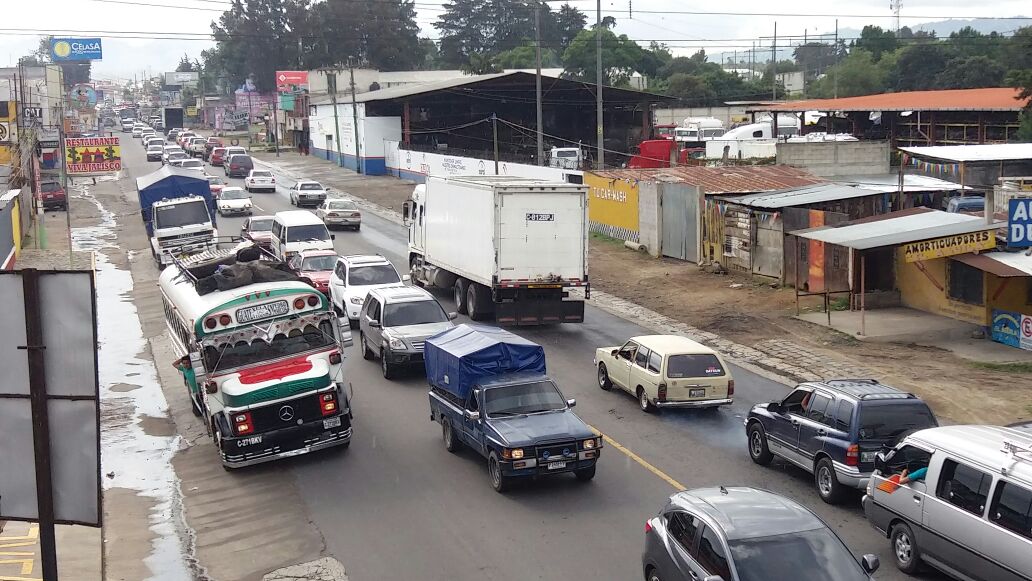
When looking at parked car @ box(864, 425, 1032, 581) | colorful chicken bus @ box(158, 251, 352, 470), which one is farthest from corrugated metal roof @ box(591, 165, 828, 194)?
parked car @ box(864, 425, 1032, 581)

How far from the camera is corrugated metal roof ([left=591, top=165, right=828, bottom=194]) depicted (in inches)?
1535

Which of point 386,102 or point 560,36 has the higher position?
point 560,36

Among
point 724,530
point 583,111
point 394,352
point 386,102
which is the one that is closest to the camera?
point 724,530

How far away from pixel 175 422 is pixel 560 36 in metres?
160

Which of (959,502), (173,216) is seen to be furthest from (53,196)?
(959,502)

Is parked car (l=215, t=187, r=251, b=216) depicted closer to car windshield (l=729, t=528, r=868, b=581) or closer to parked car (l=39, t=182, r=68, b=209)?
parked car (l=39, t=182, r=68, b=209)

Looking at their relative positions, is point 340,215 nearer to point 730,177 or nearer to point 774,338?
point 730,177

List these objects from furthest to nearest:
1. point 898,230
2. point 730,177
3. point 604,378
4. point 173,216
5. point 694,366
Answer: point 730,177 < point 173,216 < point 898,230 < point 604,378 < point 694,366

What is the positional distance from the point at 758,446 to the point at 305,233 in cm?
2149

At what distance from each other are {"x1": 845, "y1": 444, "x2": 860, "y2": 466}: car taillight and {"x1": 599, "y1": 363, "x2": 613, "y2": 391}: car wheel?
25.1ft

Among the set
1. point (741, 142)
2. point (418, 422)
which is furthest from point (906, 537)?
point (741, 142)

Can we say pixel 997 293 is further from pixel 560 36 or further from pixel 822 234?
pixel 560 36

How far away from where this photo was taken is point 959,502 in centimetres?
1129

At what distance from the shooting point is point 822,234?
2741cm
